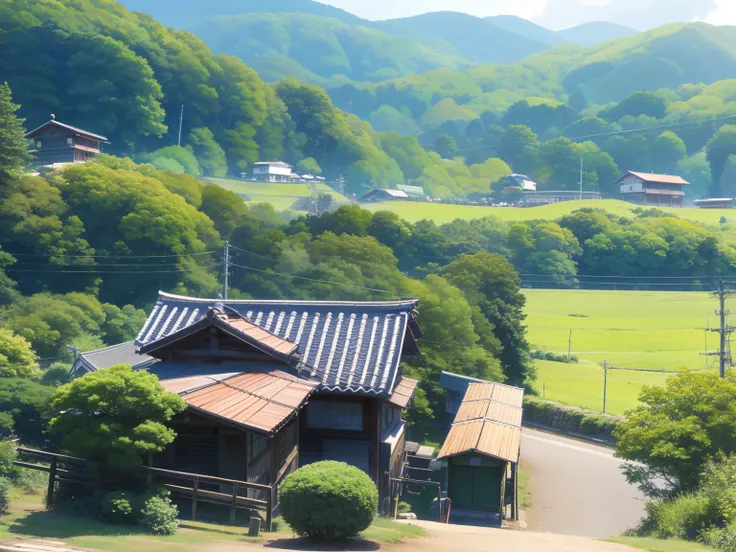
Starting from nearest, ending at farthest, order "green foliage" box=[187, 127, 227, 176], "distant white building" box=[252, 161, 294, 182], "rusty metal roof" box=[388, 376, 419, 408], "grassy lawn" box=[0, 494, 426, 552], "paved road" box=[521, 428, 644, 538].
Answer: "grassy lawn" box=[0, 494, 426, 552]
"rusty metal roof" box=[388, 376, 419, 408]
"paved road" box=[521, 428, 644, 538]
"distant white building" box=[252, 161, 294, 182]
"green foliage" box=[187, 127, 227, 176]

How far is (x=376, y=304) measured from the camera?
20922mm

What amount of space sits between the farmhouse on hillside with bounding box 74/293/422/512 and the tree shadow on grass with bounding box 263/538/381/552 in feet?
6.40

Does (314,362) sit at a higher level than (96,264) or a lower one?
lower

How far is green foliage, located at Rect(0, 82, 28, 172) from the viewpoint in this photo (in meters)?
50.5

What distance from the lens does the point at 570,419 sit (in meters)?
44.0

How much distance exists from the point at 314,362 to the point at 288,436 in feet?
7.20

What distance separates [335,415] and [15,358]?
57.6 ft

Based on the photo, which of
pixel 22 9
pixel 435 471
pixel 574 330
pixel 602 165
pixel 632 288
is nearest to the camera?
pixel 435 471

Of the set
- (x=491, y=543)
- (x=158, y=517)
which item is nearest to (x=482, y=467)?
(x=491, y=543)

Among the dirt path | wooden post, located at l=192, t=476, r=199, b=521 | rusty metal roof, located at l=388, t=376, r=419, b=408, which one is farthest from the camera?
rusty metal roof, located at l=388, t=376, r=419, b=408

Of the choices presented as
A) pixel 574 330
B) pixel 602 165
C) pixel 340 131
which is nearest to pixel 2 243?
pixel 574 330

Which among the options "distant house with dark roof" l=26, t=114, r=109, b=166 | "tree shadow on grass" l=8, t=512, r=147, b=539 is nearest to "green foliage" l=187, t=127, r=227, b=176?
"distant house with dark roof" l=26, t=114, r=109, b=166

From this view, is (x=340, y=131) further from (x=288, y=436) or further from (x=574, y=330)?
(x=288, y=436)

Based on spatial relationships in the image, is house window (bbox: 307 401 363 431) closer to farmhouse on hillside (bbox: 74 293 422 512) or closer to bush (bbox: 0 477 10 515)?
farmhouse on hillside (bbox: 74 293 422 512)
